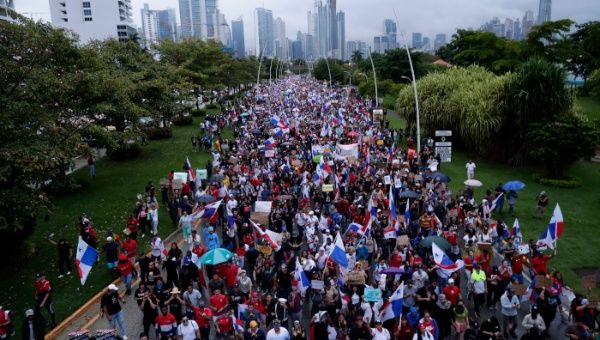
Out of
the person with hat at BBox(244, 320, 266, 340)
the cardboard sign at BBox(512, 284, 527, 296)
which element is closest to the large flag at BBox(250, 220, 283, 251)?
the person with hat at BBox(244, 320, 266, 340)

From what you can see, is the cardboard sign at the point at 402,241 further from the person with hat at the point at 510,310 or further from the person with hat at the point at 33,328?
the person with hat at the point at 33,328

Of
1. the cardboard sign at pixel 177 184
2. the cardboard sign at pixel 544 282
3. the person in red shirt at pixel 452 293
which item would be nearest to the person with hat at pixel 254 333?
the person in red shirt at pixel 452 293

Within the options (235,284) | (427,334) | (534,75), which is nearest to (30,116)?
(235,284)

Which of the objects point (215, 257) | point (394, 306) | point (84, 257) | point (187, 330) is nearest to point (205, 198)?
point (84, 257)

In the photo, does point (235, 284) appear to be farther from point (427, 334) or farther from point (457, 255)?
point (457, 255)

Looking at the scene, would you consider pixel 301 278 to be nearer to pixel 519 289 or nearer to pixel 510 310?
pixel 510 310

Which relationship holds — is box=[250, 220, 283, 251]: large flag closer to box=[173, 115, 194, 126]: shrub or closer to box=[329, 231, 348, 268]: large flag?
box=[329, 231, 348, 268]: large flag

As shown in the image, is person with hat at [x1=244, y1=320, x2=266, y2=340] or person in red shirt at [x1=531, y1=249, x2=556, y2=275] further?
person in red shirt at [x1=531, y1=249, x2=556, y2=275]
